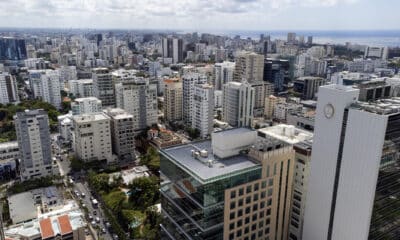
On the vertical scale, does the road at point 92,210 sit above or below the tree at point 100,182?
below

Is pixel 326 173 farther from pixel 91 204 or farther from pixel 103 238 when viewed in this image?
pixel 91 204

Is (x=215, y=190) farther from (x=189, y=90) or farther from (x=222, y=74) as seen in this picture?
(x=222, y=74)

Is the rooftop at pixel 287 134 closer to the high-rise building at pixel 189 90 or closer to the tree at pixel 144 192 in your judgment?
the tree at pixel 144 192

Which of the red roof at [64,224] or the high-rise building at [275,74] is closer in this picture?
the red roof at [64,224]


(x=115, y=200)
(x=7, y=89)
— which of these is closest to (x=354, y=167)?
(x=115, y=200)

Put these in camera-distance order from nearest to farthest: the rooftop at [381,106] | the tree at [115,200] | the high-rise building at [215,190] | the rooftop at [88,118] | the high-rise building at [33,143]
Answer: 1. the rooftop at [381,106]
2. the high-rise building at [215,190]
3. the tree at [115,200]
4. the high-rise building at [33,143]
5. the rooftop at [88,118]

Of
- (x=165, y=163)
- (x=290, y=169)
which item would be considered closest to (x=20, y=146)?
(x=165, y=163)

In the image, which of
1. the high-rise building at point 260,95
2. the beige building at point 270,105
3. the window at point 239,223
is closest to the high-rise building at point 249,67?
the high-rise building at point 260,95
